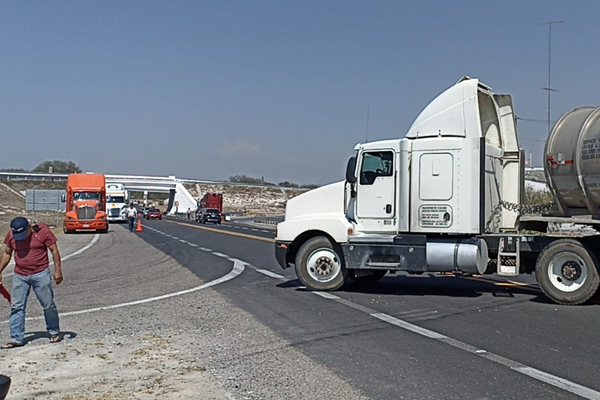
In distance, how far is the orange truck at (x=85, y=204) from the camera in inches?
1832

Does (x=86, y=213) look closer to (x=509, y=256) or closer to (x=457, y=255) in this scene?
(x=457, y=255)

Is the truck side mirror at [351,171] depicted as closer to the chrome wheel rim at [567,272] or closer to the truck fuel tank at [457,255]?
the truck fuel tank at [457,255]

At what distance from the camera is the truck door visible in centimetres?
1388

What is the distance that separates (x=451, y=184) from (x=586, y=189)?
91.6 inches

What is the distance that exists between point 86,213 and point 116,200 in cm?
2026

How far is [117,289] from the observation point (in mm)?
15070

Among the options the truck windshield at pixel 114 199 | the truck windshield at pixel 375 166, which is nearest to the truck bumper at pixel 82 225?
the truck windshield at pixel 114 199

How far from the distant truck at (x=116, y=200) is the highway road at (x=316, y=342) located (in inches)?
2031

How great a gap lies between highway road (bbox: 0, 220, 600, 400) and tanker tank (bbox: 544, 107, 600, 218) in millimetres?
1794

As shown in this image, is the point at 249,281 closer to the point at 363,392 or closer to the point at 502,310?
the point at 502,310

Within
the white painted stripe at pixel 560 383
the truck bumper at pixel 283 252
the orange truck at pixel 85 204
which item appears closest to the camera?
the white painted stripe at pixel 560 383

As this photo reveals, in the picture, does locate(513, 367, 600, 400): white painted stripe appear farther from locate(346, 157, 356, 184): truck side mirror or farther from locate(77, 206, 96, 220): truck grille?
locate(77, 206, 96, 220): truck grille

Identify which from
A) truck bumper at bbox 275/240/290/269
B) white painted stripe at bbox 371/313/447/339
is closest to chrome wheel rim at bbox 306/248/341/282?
truck bumper at bbox 275/240/290/269

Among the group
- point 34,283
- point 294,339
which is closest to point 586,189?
point 294,339
